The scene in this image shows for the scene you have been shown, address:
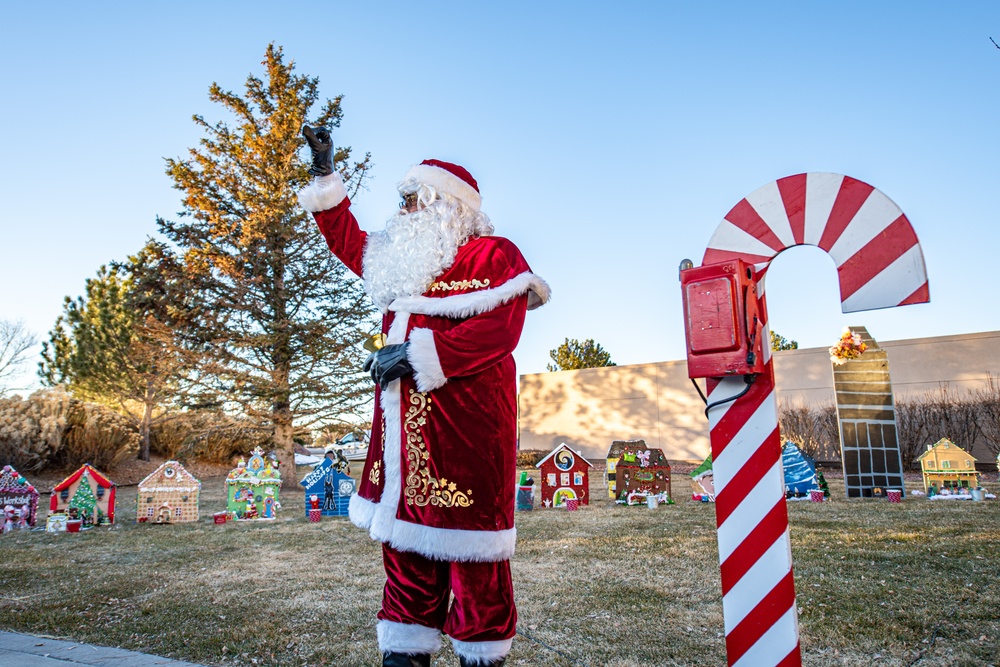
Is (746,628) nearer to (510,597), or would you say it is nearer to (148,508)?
(510,597)

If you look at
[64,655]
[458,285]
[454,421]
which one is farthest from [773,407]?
[64,655]

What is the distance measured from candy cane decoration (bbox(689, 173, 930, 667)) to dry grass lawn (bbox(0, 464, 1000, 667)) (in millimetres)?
823

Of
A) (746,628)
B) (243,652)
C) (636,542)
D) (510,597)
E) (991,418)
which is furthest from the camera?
(991,418)

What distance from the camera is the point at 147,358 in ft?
41.9

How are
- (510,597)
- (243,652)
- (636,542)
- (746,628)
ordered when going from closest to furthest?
(746,628)
(510,597)
(243,652)
(636,542)

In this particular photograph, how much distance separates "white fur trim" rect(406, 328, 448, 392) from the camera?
200 centimetres

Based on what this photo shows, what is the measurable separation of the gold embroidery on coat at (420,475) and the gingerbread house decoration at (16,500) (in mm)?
6863

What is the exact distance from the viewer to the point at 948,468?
7.86 meters

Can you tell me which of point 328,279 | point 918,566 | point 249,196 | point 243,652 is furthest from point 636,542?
point 249,196

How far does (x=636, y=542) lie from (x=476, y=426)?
3397mm

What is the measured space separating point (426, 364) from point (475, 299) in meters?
0.28

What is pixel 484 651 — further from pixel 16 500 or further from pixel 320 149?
pixel 16 500

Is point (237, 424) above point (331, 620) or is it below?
above

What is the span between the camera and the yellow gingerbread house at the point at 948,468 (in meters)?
7.71
